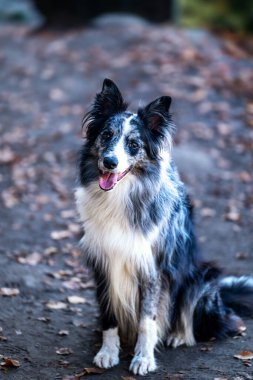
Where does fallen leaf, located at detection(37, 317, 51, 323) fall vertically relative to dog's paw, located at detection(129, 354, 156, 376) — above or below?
above

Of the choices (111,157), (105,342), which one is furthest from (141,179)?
(105,342)

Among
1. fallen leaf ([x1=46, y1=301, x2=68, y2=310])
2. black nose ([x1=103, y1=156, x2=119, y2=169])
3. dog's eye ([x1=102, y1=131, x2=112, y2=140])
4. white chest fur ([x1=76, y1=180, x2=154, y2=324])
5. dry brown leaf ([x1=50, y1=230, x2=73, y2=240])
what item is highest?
dog's eye ([x1=102, y1=131, x2=112, y2=140])

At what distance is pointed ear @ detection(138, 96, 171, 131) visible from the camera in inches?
190

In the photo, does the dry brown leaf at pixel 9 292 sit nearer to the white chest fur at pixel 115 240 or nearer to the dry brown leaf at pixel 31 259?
the dry brown leaf at pixel 31 259

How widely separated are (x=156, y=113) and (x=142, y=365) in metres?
2.05

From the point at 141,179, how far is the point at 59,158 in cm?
594

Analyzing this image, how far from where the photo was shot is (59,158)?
34.8 feet

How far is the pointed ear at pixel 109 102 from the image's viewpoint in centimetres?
491

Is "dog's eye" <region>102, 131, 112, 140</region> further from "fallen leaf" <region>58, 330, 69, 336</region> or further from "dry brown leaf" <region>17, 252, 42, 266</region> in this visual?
"dry brown leaf" <region>17, 252, 42, 266</region>

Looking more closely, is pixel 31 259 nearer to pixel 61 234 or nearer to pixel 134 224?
pixel 61 234

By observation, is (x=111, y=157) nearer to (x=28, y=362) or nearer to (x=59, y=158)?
(x=28, y=362)

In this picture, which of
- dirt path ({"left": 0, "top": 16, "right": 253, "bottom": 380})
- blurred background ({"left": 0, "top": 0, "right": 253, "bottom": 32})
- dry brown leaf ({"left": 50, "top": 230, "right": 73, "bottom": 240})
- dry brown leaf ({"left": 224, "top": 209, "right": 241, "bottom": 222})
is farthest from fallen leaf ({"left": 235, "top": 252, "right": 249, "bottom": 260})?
blurred background ({"left": 0, "top": 0, "right": 253, "bottom": 32})

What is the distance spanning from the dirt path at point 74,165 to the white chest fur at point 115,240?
0.71 metres

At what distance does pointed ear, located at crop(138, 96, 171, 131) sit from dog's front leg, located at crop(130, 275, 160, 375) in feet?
4.12
